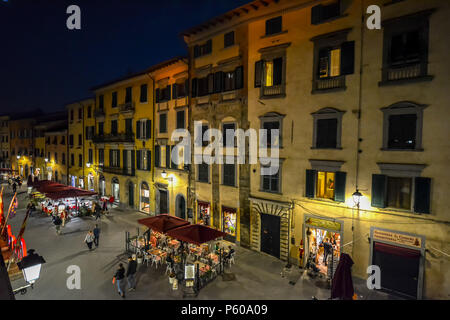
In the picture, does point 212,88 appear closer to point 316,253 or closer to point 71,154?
point 316,253

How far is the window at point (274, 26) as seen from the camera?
16156mm

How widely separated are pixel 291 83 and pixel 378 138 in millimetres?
5896

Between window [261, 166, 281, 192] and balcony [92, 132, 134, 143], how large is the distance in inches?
679

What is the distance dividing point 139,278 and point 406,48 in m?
17.9

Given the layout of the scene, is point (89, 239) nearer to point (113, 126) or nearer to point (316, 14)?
point (113, 126)

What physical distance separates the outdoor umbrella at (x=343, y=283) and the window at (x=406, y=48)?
891 centimetres

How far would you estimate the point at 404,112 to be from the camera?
12.1 meters

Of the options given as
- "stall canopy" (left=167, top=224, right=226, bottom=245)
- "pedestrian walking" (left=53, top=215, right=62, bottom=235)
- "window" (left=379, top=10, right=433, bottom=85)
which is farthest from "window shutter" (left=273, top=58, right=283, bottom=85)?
"pedestrian walking" (left=53, top=215, right=62, bottom=235)

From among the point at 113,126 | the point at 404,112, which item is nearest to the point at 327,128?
the point at 404,112

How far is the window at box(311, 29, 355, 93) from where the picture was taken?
13531 millimetres

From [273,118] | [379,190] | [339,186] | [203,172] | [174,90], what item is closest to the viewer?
[379,190]

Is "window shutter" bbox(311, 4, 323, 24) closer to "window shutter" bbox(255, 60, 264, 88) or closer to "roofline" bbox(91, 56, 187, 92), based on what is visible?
"window shutter" bbox(255, 60, 264, 88)

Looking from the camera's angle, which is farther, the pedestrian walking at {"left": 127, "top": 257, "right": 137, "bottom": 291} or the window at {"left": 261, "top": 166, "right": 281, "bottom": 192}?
the window at {"left": 261, "top": 166, "right": 281, "bottom": 192}

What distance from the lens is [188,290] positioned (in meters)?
12.8
